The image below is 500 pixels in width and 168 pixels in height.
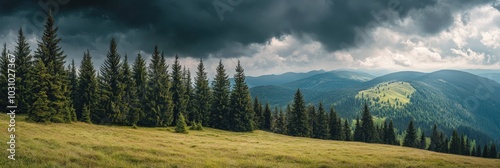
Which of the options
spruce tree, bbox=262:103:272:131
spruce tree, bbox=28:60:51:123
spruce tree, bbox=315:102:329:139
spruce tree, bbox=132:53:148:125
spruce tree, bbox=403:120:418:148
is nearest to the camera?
spruce tree, bbox=28:60:51:123

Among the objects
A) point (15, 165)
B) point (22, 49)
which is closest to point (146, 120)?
point (22, 49)

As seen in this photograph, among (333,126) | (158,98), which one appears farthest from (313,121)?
(158,98)

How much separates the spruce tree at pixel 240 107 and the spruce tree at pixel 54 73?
128ft

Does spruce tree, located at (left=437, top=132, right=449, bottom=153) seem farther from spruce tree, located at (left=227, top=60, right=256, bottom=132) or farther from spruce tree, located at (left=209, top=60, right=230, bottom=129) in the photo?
spruce tree, located at (left=209, top=60, right=230, bottom=129)

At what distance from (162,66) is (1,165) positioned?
5914cm

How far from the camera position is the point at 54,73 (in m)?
55.8

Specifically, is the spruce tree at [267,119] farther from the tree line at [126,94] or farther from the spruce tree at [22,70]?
the spruce tree at [22,70]

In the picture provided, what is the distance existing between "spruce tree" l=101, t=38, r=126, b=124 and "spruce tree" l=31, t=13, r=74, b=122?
8820 mm

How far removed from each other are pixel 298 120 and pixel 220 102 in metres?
27.8

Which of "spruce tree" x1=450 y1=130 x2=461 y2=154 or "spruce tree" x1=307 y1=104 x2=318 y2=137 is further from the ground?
"spruce tree" x1=307 y1=104 x2=318 y2=137

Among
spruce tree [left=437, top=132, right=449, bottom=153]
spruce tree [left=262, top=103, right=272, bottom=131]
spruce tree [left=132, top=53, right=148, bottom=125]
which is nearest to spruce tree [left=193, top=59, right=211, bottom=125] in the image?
spruce tree [left=132, top=53, right=148, bottom=125]

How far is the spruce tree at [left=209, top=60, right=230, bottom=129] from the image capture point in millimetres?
82375

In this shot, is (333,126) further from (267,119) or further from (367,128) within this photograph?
(267,119)

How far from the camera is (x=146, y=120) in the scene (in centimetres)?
7025
